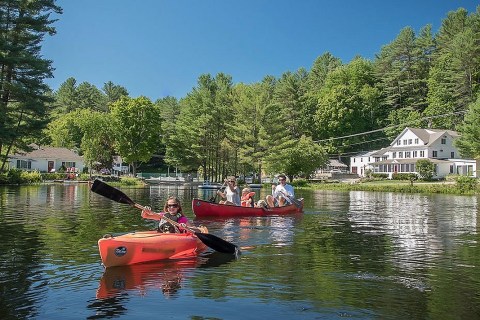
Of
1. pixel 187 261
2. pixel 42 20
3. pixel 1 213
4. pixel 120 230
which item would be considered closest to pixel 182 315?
pixel 187 261

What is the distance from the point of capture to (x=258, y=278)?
11031 millimetres

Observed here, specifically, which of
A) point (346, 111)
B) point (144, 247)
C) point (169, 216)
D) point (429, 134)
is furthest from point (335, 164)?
point (144, 247)

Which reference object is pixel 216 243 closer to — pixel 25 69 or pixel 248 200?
pixel 248 200

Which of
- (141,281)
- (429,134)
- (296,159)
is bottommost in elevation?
(141,281)

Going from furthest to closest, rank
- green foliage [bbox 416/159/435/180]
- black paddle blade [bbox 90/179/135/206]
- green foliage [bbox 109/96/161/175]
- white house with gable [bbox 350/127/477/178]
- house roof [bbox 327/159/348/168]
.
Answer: house roof [bbox 327/159/348/168], white house with gable [bbox 350/127/477/178], green foliage [bbox 109/96/161/175], green foliage [bbox 416/159/435/180], black paddle blade [bbox 90/179/135/206]

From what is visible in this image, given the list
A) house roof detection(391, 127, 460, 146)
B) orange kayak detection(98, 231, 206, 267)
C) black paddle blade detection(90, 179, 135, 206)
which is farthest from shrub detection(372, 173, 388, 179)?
black paddle blade detection(90, 179, 135, 206)

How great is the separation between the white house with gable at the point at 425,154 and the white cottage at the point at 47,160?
184ft

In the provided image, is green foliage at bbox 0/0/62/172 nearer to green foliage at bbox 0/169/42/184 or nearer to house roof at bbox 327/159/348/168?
green foliage at bbox 0/169/42/184

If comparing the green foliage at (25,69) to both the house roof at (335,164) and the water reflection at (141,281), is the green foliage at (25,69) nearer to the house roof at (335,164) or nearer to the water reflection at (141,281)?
the water reflection at (141,281)

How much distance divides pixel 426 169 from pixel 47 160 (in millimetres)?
63318

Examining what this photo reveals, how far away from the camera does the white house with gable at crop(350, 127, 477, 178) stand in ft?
266

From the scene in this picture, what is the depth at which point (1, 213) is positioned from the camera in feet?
78.3

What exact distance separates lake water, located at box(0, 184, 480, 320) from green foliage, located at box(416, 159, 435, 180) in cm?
5993

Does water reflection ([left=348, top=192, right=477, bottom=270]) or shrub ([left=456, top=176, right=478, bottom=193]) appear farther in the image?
shrub ([left=456, top=176, right=478, bottom=193])
